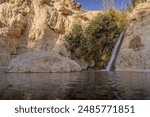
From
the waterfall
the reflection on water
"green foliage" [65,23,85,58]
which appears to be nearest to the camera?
the reflection on water

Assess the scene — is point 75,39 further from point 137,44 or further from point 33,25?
point 137,44

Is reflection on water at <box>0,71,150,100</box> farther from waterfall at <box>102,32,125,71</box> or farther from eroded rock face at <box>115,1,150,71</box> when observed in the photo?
waterfall at <box>102,32,125,71</box>

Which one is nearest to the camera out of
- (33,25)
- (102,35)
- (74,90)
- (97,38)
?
(74,90)

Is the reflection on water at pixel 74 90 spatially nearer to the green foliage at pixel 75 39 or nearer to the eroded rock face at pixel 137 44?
the eroded rock face at pixel 137 44

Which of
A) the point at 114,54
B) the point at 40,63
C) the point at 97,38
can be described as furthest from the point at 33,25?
the point at 40,63

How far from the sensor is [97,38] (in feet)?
127

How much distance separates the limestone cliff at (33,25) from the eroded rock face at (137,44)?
1066 cm

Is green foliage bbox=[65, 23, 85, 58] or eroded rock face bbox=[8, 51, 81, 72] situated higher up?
green foliage bbox=[65, 23, 85, 58]

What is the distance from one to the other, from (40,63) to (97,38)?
15032mm

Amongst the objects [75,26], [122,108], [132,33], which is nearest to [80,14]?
[75,26]

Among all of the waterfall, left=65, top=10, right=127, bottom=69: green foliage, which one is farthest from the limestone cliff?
the waterfall

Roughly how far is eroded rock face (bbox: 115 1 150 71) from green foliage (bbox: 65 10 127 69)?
4.27 metres

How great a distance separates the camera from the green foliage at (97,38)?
37719mm

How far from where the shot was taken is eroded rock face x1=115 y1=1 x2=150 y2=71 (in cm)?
3053
